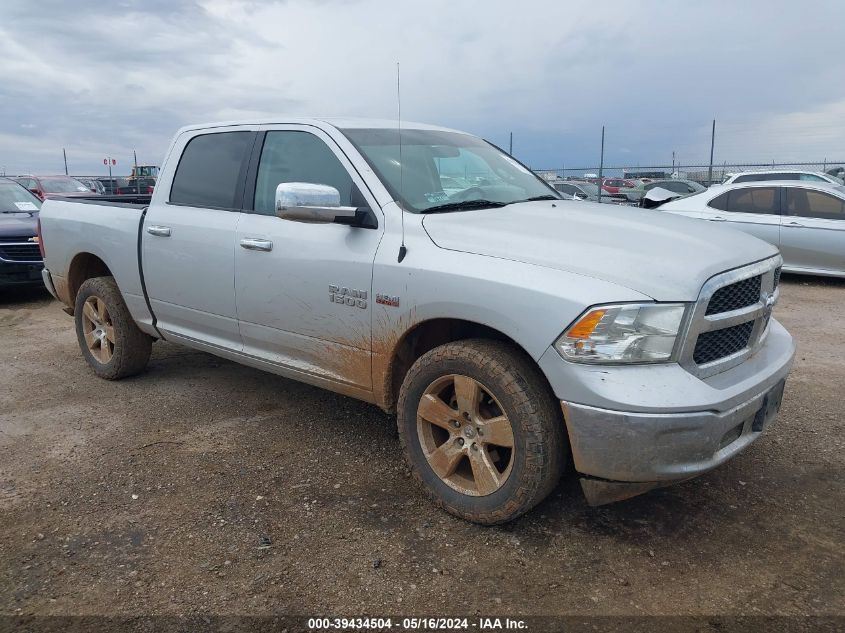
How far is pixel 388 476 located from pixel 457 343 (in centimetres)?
100

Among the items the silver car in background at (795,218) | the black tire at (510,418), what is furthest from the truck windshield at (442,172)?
the silver car in background at (795,218)

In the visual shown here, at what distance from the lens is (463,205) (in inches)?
140

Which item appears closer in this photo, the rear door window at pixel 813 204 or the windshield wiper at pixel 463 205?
the windshield wiper at pixel 463 205

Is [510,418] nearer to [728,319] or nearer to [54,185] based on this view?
[728,319]

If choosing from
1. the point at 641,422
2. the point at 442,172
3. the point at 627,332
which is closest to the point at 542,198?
the point at 442,172

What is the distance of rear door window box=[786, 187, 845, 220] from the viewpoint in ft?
30.6

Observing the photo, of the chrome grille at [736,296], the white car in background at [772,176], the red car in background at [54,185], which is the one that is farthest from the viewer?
the red car in background at [54,185]

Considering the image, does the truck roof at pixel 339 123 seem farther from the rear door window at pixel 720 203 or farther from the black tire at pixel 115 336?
the rear door window at pixel 720 203

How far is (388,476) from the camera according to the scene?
364 centimetres

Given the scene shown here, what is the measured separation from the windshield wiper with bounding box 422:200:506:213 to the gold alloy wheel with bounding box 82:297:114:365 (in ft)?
9.77

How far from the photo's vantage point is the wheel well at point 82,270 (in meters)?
5.36

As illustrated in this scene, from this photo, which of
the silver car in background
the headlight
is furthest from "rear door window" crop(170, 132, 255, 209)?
the silver car in background

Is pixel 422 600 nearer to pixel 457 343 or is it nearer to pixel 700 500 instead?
pixel 457 343

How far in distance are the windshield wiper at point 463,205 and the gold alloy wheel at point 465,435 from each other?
894 mm
